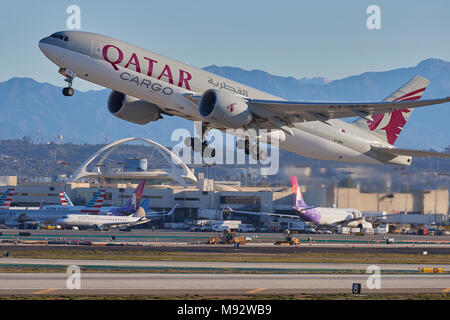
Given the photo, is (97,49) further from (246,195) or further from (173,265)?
(246,195)

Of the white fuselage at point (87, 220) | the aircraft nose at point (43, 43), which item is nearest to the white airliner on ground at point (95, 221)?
the white fuselage at point (87, 220)

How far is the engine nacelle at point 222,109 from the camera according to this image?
4869 cm

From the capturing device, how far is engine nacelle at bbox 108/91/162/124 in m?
53.6

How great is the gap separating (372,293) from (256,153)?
19727mm

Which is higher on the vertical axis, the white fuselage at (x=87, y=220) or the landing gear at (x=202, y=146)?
the landing gear at (x=202, y=146)

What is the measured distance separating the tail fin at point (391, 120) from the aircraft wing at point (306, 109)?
944 cm

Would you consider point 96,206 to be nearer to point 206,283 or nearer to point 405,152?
point 405,152

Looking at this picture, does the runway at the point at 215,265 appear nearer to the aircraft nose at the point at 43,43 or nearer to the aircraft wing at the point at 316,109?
the aircraft wing at the point at 316,109

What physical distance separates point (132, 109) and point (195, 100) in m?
6.31

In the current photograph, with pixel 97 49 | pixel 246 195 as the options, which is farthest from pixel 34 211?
pixel 97 49

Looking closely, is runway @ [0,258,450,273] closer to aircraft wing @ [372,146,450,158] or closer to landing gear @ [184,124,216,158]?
landing gear @ [184,124,216,158]

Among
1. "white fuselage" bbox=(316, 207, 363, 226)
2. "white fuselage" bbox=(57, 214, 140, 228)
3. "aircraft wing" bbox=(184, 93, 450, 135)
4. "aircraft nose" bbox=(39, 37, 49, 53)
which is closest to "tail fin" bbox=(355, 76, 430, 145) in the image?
"aircraft wing" bbox=(184, 93, 450, 135)

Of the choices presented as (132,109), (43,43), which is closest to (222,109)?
(132,109)

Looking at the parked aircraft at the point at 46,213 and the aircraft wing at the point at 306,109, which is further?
the parked aircraft at the point at 46,213
